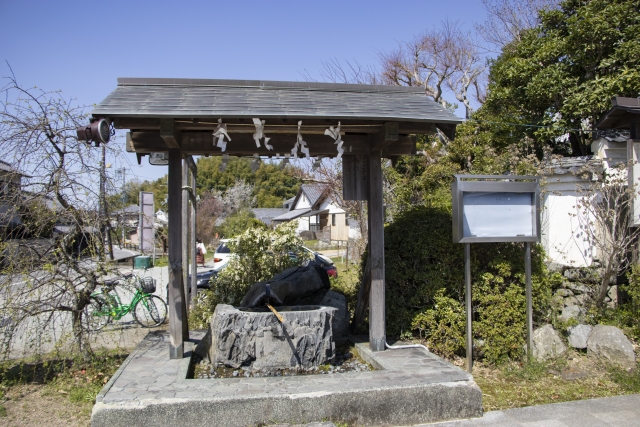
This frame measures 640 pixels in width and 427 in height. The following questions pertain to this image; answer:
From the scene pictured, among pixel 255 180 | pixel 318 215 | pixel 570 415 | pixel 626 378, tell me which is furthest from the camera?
pixel 255 180

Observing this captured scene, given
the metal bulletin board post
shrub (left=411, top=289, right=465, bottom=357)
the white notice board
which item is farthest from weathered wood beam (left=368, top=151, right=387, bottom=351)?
the white notice board

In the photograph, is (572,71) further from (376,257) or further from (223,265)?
(223,265)

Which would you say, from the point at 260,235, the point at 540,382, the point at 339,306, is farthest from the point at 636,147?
the point at 260,235

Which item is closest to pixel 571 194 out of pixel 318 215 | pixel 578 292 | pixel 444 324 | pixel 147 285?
pixel 578 292

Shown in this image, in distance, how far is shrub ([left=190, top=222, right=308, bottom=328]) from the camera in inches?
332

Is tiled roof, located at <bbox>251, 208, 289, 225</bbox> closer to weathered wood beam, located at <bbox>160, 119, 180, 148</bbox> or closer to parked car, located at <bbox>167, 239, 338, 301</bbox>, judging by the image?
parked car, located at <bbox>167, 239, 338, 301</bbox>

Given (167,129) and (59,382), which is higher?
(167,129)

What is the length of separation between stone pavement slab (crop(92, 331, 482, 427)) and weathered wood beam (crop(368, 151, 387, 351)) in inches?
31.1

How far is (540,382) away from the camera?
18.4 feet

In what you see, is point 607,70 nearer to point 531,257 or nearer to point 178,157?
point 531,257

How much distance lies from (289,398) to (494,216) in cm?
329

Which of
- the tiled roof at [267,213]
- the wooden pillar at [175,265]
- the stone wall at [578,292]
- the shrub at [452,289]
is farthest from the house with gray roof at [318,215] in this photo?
the wooden pillar at [175,265]

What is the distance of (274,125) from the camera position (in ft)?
17.9

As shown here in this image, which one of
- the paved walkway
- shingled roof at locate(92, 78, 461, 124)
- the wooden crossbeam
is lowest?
the paved walkway
